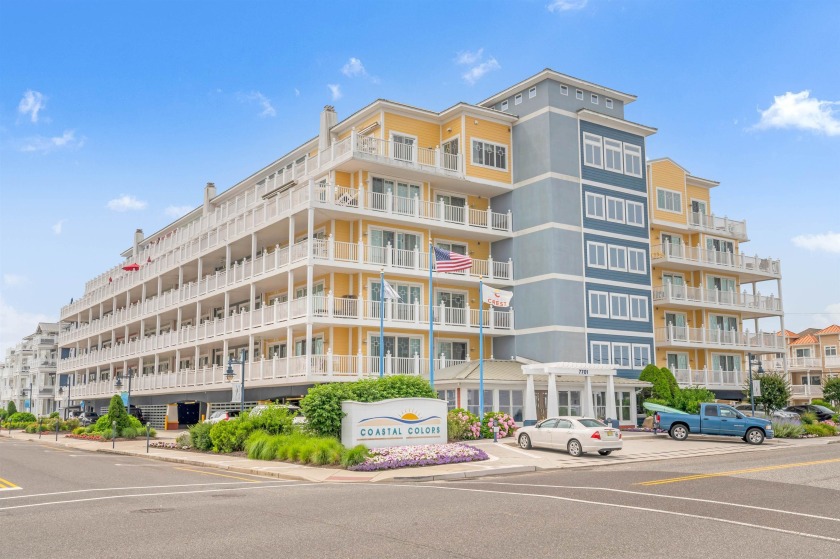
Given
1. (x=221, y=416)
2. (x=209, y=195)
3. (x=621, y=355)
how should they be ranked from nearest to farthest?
(x=221, y=416) < (x=621, y=355) < (x=209, y=195)

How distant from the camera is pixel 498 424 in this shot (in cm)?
3372

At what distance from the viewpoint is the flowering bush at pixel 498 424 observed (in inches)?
1334

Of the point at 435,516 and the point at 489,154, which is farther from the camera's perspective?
the point at 489,154

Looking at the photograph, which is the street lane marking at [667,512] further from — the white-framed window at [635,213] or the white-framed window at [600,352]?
the white-framed window at [635,213]

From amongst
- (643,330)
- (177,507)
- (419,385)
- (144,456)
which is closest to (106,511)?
(177,507)

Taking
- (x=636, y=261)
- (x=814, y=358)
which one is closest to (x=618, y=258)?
(x=636, y=261)

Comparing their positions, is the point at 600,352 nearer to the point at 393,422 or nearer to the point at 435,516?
the point at 393,422

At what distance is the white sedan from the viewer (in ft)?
90.8

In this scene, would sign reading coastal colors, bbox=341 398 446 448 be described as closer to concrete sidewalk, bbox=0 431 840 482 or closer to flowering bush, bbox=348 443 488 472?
flowering bush, bbox=348 443 488 472

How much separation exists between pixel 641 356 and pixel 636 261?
5782 millimetres

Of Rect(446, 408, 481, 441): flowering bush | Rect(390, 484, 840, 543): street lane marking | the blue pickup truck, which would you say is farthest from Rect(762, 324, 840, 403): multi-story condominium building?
Rect(390, 484, 840, 543): street lane marking

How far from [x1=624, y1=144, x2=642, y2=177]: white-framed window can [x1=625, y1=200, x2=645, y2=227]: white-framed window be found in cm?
187

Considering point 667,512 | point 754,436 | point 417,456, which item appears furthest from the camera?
point 754,436

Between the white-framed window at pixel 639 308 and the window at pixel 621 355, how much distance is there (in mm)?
2020
